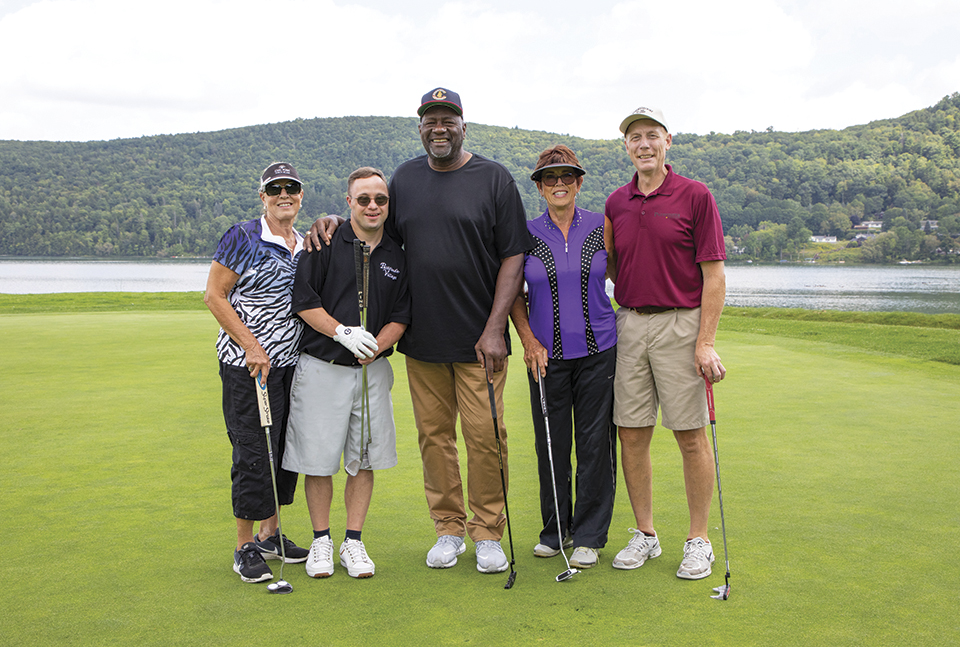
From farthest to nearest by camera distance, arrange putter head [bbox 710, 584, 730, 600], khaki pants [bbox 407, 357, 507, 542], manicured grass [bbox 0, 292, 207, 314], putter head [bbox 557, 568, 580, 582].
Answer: manicured grass [bbox 0, 292, 207, 314] < khaki pants [bbox 407, 357, 507, 542] < putter head [bbox 557, 568, 580, 582] < putter head [bbox 710, 584, 730, 600]

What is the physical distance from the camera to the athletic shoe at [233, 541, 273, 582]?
10.6ft

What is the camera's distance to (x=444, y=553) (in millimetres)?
3441

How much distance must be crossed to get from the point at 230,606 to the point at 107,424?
12.8 feet

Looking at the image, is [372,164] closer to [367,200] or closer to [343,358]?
[367,200]

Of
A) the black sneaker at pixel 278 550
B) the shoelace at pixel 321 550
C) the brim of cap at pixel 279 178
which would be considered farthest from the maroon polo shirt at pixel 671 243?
the black sneaker at pixel 278 550

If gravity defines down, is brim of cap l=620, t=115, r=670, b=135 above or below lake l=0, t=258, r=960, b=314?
above

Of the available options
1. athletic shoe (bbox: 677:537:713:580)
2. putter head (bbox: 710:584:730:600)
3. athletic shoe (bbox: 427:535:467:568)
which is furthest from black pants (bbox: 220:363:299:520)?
putter head (bbox: 710:584:730:600)

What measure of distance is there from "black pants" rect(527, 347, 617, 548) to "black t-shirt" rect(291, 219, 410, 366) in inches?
34.4

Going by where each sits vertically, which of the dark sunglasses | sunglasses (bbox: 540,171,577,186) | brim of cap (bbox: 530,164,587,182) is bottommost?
the dark sunglasses

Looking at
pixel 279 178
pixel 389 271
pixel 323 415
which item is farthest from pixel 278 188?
pixel 323 415

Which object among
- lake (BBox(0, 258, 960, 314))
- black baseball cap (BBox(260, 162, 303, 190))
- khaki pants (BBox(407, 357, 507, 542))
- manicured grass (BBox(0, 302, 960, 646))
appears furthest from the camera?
lake (BBox(0, 258, 960, 314))

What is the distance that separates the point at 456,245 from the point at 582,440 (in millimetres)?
1126

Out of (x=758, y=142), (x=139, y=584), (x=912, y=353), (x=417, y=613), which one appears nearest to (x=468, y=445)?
(x=417, y=613)

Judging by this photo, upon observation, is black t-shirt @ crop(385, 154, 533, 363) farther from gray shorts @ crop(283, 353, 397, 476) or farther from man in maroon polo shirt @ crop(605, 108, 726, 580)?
man in maroon polo shirt @ crop(605, 108, 726, 580)
